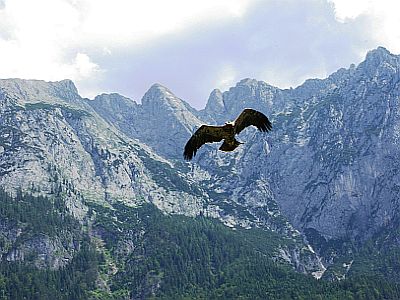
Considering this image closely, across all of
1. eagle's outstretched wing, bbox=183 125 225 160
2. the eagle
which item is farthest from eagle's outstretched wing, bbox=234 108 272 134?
eagle's outstretched wing, bbox=183 125 225 160

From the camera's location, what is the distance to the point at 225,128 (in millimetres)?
23906

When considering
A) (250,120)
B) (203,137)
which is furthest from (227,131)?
(250,120)

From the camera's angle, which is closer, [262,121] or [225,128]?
[225,128]

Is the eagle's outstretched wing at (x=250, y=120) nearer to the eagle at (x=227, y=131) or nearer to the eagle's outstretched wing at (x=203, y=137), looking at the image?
the eagle at (x=227, y=131)

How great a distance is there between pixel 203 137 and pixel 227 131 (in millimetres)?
1862

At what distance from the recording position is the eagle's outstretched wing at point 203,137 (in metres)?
24.4

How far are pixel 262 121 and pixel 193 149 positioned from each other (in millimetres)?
3524

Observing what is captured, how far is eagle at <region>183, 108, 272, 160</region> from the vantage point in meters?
24.0

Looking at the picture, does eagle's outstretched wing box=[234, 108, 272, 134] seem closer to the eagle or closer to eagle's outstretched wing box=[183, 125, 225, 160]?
the eagle

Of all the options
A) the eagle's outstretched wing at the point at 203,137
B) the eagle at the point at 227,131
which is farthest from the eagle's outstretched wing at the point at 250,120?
the eagle's outstretched wing at the point at 203,137

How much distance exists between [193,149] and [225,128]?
3155 millimetres

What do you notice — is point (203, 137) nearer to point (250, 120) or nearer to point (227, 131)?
point (227, 131)

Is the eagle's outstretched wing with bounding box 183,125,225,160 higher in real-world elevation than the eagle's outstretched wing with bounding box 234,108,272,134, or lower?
lower

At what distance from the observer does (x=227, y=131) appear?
23.9 m
